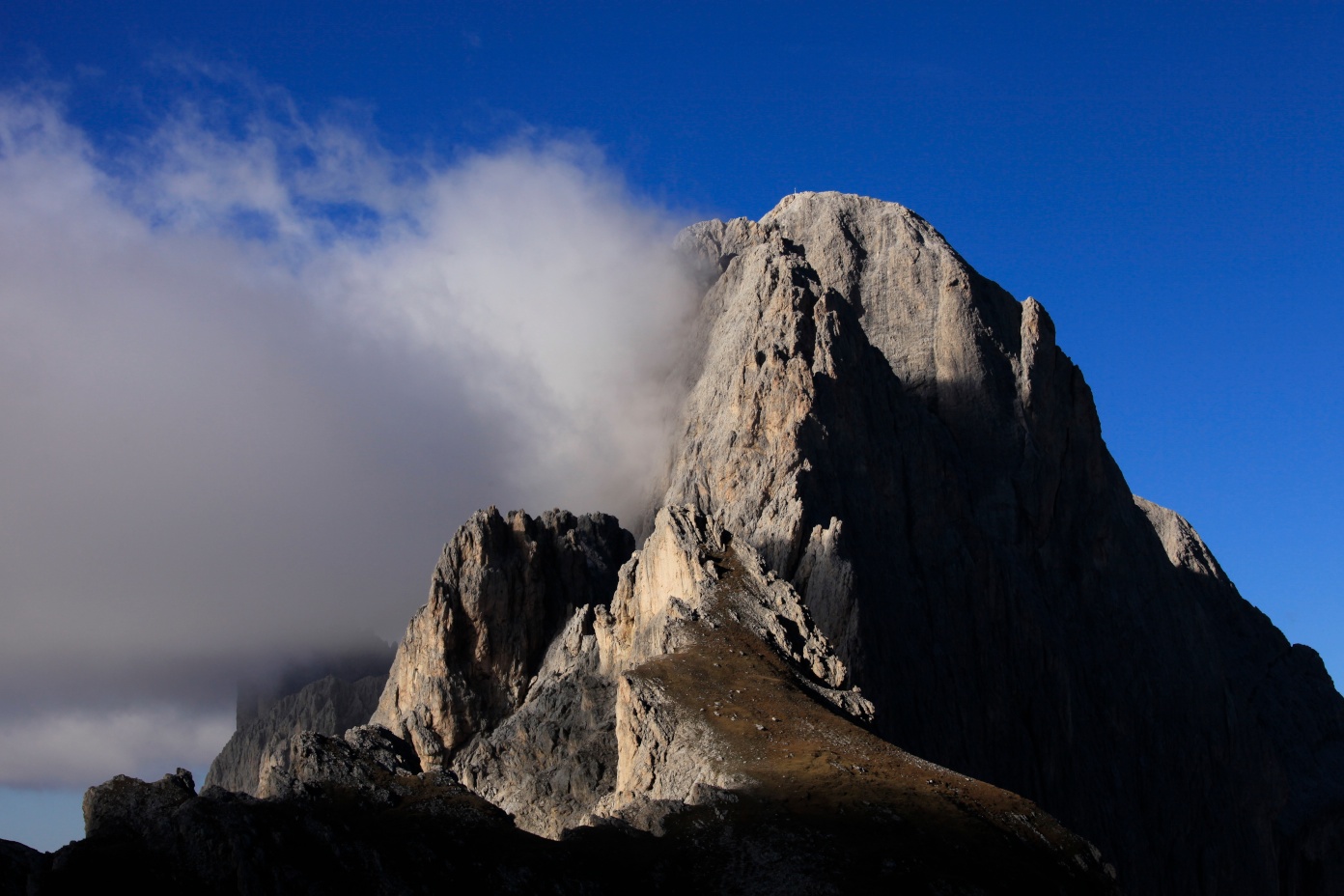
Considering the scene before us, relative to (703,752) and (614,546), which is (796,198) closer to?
(614,546)

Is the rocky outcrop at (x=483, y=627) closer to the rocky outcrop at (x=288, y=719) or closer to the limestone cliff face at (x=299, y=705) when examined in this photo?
the rocky outcrop at (x=288, y=719)

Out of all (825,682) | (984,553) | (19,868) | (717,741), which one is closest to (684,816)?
(717,741)

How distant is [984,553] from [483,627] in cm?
3946

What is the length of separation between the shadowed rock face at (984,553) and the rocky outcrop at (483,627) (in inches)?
475

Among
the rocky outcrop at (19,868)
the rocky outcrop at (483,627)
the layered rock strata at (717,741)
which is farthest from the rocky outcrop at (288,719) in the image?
the rocky outcrop at (19,868)

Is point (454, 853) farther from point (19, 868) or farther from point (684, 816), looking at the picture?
point (19, 868)

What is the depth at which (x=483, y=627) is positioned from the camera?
110 meters

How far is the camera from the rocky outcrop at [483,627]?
4168 inches

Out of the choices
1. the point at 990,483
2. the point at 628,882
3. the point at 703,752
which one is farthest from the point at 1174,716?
the point at 628,882

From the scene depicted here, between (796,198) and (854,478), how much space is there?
5432cm

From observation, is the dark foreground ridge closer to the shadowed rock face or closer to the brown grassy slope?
the brown grassy slope

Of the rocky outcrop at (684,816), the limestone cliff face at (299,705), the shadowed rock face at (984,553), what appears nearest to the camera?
the rocky outcrop at (684,816)

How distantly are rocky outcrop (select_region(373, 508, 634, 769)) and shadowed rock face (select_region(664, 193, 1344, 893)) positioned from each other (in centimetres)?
1206

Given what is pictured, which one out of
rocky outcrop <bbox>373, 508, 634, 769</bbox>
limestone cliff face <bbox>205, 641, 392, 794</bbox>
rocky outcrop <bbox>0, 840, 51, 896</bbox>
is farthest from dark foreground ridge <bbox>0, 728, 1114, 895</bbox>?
limestone cliff face <bbox>205, 641, 392, 794</bbox>
